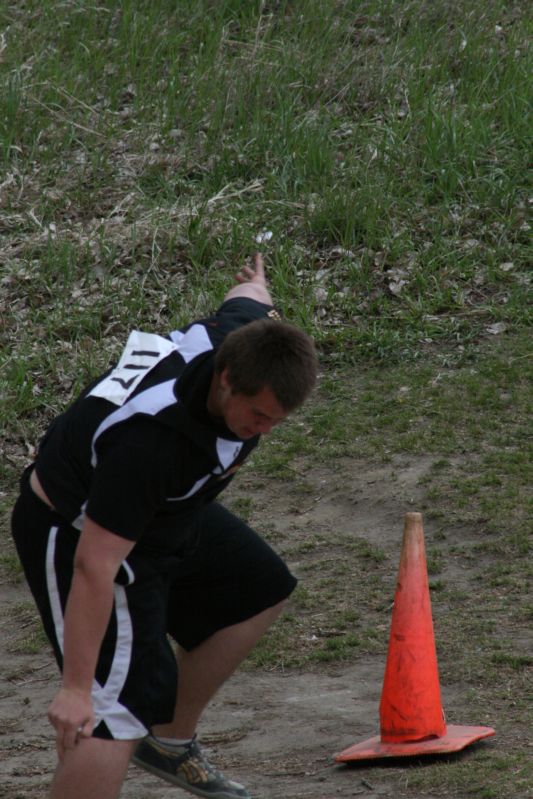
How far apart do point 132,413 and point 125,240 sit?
246 inches

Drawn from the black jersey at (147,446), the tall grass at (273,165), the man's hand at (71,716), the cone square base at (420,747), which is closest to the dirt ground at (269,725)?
the cone square base at (420,747)

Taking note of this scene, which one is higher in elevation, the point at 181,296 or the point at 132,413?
the point at 132,413

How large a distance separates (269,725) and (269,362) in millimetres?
2102

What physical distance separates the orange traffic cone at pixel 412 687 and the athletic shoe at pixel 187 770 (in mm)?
484

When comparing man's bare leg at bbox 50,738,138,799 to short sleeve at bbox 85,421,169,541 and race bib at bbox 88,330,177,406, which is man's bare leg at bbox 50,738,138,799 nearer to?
short sleeve at bbox 85,421,169,541

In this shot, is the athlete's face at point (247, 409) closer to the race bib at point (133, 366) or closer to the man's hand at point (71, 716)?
the race bib at point (133, 366)

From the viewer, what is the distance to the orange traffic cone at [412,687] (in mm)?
4160

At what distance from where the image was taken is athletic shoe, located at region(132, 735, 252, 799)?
388cm

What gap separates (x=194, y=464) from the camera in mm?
3213

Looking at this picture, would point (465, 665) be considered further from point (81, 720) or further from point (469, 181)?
point (469, 181)

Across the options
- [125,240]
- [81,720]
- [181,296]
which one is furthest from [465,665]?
[125,240]

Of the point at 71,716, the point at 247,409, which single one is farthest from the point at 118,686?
the point at 247,409

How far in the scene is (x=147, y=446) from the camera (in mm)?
3121

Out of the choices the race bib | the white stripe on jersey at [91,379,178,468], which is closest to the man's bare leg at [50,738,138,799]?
the white stripe on jersey at [91,379,178,468]
